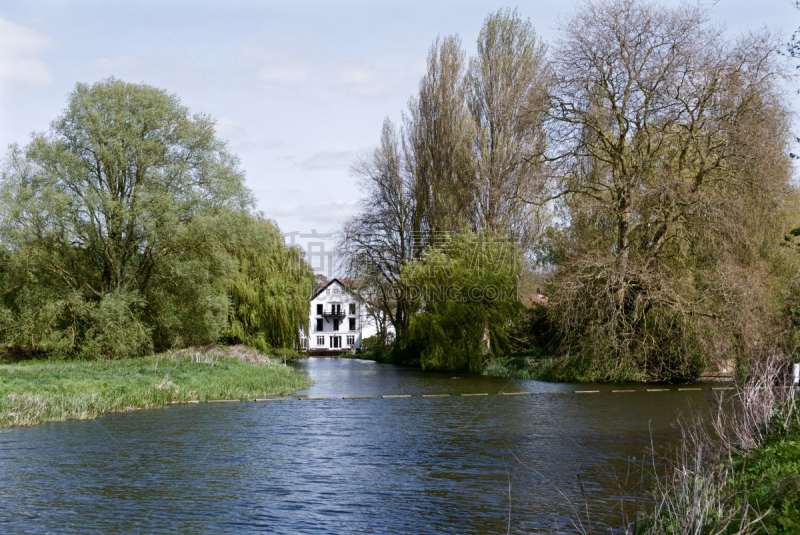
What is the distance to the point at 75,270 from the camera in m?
29.0

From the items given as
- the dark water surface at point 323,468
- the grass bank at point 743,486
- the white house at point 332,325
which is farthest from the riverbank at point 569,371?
the white house at point 332,325

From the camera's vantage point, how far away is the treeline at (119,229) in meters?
27.2

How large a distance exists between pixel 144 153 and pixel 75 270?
5.65m

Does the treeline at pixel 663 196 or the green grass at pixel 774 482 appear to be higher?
the treeline at pixel 663 196

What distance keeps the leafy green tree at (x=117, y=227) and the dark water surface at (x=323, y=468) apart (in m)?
11.7

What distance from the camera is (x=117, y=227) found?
28.4 meters

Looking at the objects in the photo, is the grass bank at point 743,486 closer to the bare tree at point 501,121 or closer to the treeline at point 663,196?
the treeline at point 663,196

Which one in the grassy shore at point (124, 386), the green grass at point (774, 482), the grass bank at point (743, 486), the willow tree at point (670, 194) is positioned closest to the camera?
the grass bank at point (743, 486)

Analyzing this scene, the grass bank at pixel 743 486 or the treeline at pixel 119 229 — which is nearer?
the grass bank at pixel 743 486

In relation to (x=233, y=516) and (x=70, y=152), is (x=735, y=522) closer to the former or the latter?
(x=233, y=516)

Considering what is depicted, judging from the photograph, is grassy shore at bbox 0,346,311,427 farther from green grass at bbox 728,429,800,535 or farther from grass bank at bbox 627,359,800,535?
green grass at bbox 728,429,800,535

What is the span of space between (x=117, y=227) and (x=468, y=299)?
1569 cm

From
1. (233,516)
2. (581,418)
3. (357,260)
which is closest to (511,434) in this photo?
(581,418)

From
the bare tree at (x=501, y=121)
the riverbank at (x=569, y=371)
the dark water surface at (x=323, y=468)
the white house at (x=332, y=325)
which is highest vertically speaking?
the bare tree at (x=501, y=121)
